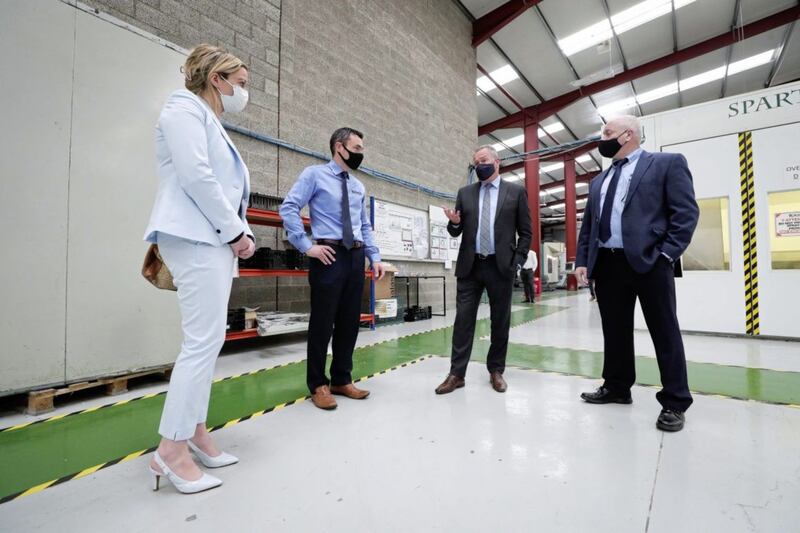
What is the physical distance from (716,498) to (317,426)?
1583 millimetres

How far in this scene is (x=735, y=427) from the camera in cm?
182

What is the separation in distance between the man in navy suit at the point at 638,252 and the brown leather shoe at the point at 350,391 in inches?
52.3

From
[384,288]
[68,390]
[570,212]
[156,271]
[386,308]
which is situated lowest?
[68,390]

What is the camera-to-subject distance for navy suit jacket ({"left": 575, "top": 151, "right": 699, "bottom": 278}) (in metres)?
1.83

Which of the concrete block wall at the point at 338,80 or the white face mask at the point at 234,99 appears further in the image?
the concrete block wall at the point at 338,80

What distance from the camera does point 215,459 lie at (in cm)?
145

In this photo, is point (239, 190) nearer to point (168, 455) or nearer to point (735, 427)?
point (168, 455)

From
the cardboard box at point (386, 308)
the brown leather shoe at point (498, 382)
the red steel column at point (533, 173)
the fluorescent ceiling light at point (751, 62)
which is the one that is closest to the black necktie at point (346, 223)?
the brown leather shoe at point (498, 382)

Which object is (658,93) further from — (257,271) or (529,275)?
(257,271)

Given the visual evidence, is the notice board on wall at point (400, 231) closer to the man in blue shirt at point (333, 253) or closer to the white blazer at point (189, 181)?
the man in blue shirt at point (333, 253)

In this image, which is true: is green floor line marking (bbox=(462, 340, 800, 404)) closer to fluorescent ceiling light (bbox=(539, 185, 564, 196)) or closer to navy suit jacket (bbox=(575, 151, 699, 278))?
navy suit jacket (bbox=(575, 151, 699, 278))

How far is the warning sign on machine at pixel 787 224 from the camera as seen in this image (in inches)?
163

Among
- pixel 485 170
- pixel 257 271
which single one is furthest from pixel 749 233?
pixel 257 271

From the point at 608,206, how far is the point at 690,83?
12.3 meters
